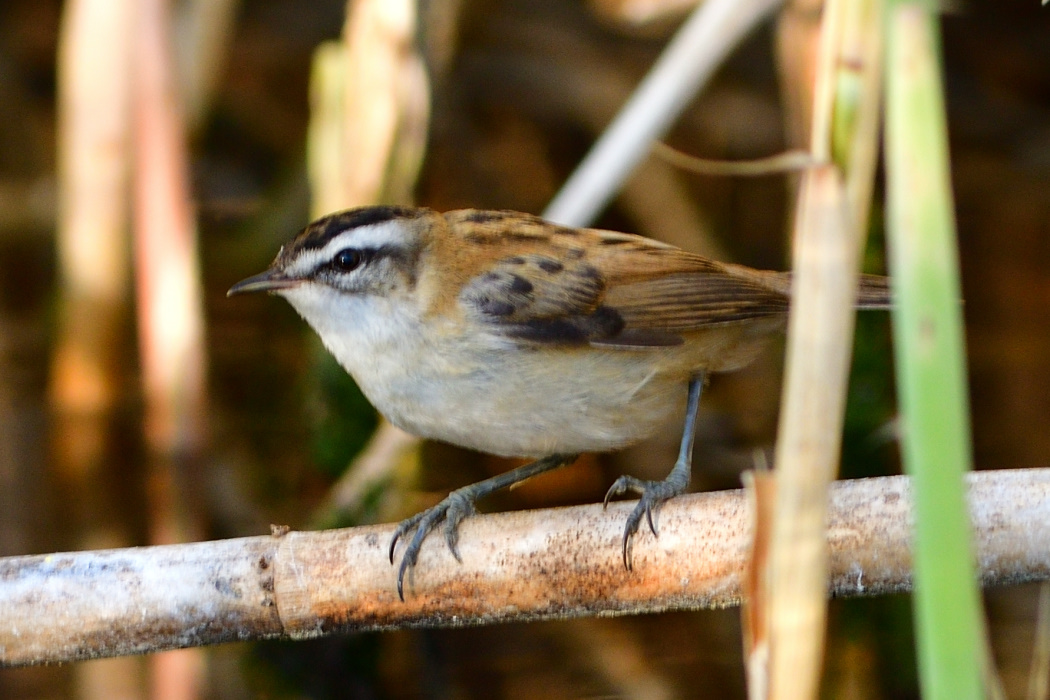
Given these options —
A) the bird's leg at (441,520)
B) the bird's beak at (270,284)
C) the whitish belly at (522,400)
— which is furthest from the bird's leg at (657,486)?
the bird's beak at (270,284)

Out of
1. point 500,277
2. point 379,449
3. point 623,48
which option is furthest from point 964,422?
point 623,48

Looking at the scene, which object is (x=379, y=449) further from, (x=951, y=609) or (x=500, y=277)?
(x=951, y=609)

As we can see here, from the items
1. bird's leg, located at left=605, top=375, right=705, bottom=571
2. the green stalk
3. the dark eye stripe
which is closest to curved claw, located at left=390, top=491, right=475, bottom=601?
bird's leg, located at left=605, top=375, right=705, bottom=571

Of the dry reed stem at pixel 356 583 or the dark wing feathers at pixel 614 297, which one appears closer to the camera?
the dry reed stem at pixel 356 583

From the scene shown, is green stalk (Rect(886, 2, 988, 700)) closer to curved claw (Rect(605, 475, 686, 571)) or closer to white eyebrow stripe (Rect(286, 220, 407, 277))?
curved claw (Rect(605, 475, 686, 571))

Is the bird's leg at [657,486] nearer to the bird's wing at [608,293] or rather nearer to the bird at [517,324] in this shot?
the bird at [517,324]

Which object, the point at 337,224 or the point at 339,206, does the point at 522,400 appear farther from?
the point at 339,206
